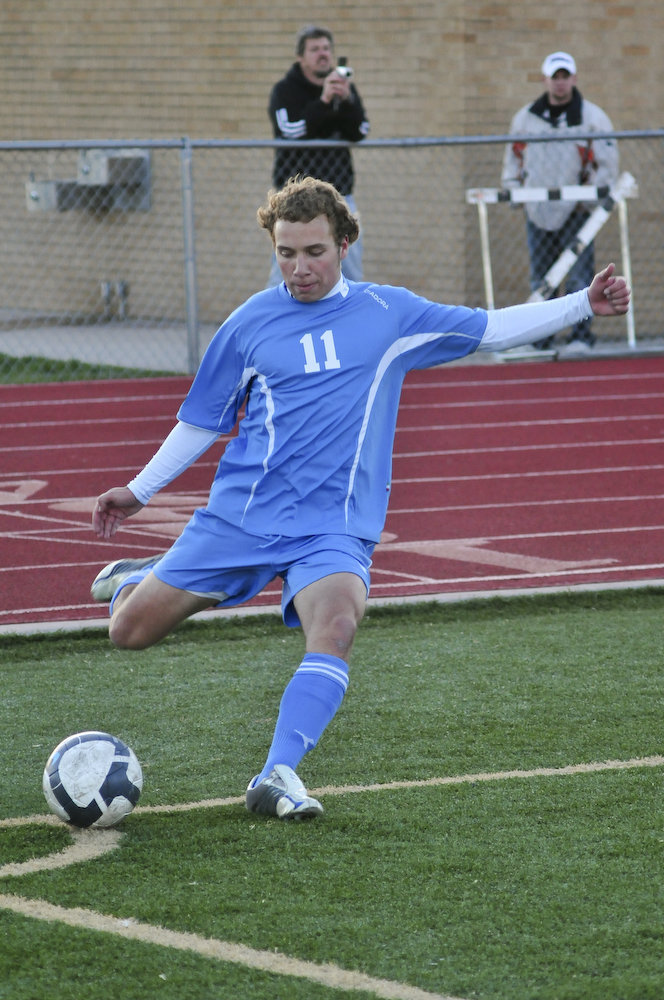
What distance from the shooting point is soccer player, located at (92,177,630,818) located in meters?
4.43

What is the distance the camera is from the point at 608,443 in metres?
10.2

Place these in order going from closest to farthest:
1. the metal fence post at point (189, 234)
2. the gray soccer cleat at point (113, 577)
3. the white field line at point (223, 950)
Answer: the white field line at point (223, 950), the gray soccer cleat at point (113, 577), the metal fence post at point (189, 234)

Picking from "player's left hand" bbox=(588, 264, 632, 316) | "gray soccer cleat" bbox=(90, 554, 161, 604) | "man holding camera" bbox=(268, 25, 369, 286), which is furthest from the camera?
"man holding camera" bbox=(268, 25, 369, 286)

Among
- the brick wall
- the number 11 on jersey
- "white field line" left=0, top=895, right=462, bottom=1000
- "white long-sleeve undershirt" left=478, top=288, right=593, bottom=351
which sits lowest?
"white field line" left=0, top=895, right=462, bottom=1000

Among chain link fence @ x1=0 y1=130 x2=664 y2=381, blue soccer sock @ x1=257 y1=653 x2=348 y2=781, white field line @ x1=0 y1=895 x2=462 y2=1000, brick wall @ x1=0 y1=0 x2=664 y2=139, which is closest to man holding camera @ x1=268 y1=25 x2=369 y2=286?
chain link fence @ x1=0 y1=130 x2=664 y2=381

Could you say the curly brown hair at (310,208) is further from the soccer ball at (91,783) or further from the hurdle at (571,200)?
the hurdle at (571,200)

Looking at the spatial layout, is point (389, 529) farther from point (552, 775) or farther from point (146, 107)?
point (146, 107)

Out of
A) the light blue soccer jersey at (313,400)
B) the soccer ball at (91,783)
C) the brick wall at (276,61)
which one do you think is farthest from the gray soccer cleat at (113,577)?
the brick wall at (276,61)

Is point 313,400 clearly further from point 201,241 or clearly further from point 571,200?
point 201,241

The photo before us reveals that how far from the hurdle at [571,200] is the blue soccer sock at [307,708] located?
945 cm

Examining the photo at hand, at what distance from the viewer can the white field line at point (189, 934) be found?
10.5ft

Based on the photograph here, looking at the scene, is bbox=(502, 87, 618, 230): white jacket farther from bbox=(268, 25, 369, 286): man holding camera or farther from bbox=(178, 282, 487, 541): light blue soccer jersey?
bbox=(178, 282, 487, 541): light blue soccer jersey

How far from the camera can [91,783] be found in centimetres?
410

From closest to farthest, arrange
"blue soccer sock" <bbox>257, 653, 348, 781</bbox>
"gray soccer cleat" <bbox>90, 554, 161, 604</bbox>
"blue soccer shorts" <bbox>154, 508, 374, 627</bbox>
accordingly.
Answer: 1. "blue soccer sock" <bbox>257, 653, 348, 781</bbox>
2. "blue soccer shorts" <bbox>154, 508, 374, 627</bbox>
3. "gray soccer cleat" <bbox>90, 554, 161, 604</bbox>
